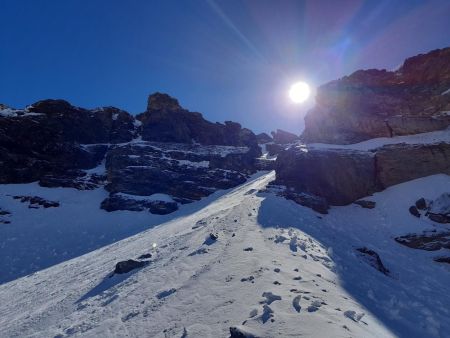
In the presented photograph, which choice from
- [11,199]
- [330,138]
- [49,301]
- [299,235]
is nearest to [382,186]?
[330,138]

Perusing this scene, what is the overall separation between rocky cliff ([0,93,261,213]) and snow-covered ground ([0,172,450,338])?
1159 inches

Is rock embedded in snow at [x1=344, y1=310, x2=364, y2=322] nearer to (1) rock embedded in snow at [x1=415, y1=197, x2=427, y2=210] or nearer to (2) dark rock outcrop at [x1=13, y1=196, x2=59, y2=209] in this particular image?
(1) rock embedded in snow at [x1=415, y1=197, x2=427, y2=210]

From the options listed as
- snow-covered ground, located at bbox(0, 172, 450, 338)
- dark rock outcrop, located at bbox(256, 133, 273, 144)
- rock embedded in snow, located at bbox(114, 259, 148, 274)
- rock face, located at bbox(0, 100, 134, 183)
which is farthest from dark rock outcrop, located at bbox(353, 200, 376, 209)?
dark rock outcrop, located at bbox(256, 133, 273, 144)

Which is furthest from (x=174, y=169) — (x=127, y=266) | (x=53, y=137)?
(x=127, y=266)

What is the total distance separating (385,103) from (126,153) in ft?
133

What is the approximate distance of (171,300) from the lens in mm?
14047

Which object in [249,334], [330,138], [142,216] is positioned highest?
[330,138]

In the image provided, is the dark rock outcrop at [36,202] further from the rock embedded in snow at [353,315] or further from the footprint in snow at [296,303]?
the rock embedded in snow at [353,315]

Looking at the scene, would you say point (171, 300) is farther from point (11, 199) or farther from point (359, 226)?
point (11, 199)

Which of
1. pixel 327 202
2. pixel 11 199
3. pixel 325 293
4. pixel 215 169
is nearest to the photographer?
pixel 325 293

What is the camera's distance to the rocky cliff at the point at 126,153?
59.0 m

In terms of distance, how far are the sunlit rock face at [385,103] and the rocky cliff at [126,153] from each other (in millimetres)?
19180

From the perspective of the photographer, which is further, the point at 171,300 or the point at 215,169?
the point at 215,169

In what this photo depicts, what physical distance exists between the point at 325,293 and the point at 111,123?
70637 millimetres
